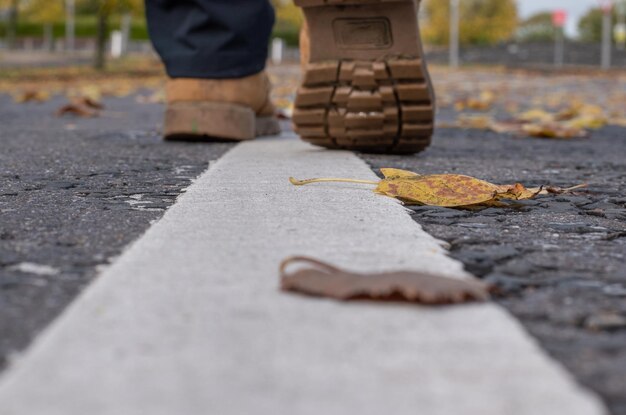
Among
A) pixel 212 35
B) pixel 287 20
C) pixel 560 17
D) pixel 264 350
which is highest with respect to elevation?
pixel 287 20

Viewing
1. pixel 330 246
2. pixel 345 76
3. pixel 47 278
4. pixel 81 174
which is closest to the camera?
pixel 47 278

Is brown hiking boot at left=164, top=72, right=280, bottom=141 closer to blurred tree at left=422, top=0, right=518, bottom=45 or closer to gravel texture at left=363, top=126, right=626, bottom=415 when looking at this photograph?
gravel texture at left=363, top=126, right=626, bottom=415

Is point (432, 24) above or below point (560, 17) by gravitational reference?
above

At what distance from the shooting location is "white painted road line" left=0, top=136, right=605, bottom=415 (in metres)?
0.88

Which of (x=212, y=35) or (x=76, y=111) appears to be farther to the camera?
(x=76, y=111)

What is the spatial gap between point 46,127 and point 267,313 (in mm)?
4083

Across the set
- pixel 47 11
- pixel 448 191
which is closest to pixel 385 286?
pixel 448 191

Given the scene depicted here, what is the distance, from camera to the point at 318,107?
3129 millimetres

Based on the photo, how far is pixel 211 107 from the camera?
3754 mm

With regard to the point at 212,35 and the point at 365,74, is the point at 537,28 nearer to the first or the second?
the point at 212,35

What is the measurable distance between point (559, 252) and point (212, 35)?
2.40 metres

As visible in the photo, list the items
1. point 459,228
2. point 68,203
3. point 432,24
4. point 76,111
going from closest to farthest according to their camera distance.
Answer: point 459,228, point 68,203, point 76,111, point 432,24

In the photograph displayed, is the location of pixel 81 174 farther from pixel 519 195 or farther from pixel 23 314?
pixel 23 314

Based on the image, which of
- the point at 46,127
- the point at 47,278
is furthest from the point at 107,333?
the point at 46,127
